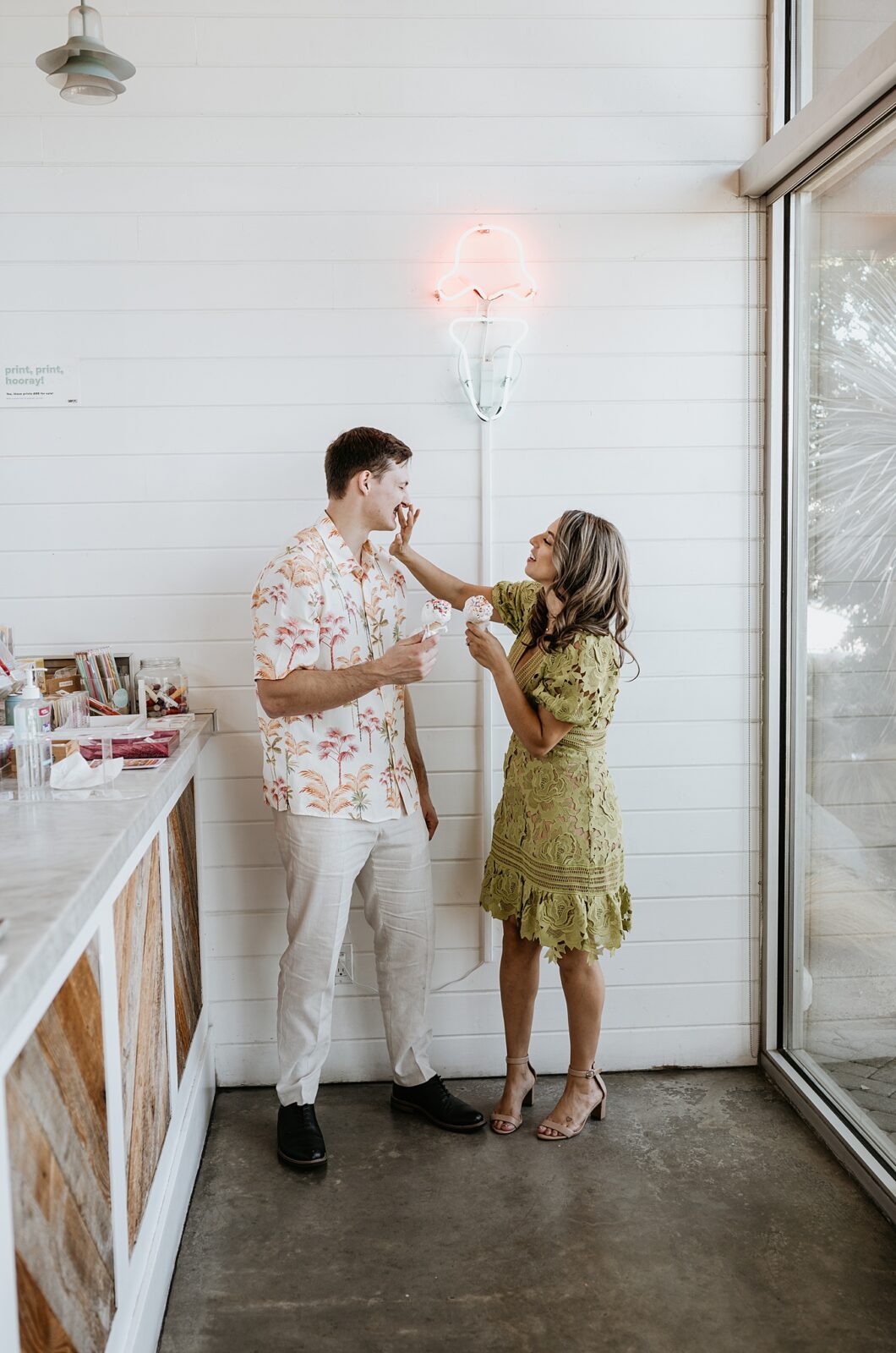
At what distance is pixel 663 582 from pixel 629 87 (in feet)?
4.74

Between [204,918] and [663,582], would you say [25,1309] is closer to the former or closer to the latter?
[204,918]

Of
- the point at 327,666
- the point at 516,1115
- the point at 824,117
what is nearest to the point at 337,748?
the point at 327,666

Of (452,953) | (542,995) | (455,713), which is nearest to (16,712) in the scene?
(455,713)

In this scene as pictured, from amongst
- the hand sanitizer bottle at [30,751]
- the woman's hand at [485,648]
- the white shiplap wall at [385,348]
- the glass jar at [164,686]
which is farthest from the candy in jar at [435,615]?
the hand sanitizer bottle at [30,751]

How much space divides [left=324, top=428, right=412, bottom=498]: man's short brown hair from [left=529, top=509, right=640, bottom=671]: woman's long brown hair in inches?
18.7

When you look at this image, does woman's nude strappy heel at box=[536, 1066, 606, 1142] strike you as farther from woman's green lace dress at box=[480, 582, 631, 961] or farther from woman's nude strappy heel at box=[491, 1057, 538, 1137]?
woman's green lace dress at box=[480, 582, 631, 961]

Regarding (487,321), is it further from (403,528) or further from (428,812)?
(428,812)

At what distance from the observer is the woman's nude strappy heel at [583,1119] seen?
304cm

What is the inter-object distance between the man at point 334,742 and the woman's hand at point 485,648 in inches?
7.3

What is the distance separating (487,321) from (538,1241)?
2428 millimetres

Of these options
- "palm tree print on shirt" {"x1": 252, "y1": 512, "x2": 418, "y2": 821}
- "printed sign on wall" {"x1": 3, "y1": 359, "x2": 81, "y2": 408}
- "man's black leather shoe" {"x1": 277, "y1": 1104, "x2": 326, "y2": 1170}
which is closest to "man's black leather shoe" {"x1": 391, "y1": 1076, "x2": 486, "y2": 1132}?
"man's black leather shoe" {"x1": 277, "y1": 1104, "x2": 326, "y2": 1170}

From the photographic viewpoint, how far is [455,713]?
3357 mm

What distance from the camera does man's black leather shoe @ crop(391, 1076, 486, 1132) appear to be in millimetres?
3092

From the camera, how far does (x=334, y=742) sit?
289 centimetres
